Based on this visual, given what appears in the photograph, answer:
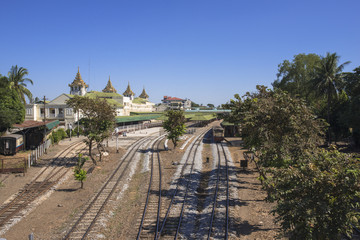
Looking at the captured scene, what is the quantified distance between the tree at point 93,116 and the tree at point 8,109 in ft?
38.6

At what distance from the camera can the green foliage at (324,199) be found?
799 centimetres

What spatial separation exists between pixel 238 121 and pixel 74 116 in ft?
146

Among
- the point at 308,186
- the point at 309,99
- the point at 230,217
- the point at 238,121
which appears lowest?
the point at 230,217

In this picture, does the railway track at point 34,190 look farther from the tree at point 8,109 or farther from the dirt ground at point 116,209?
the tree at point 8,109

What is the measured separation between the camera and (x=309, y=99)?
50562mm

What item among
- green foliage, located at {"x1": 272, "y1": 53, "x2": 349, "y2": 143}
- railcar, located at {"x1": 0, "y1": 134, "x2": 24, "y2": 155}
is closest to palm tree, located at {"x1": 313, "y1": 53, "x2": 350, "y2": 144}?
green foliage, located at {"x1": 272, "y1": 53, "x2": 349, "y2": 143}

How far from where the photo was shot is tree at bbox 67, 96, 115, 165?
25.4 meters

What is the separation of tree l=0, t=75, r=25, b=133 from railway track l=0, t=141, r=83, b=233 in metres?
8.31

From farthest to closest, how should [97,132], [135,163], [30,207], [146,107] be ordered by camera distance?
[146,107] → [135,163] → [97,132] → [30,207]

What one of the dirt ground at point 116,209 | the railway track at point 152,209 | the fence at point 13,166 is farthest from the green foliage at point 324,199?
the fence at point 13,166

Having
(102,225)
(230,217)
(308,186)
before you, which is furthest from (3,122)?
(308,186)

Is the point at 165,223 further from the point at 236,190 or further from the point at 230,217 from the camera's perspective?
the point at 236,190

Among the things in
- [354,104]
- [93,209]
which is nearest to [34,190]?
[93,209]

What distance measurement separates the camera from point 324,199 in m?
8.41
